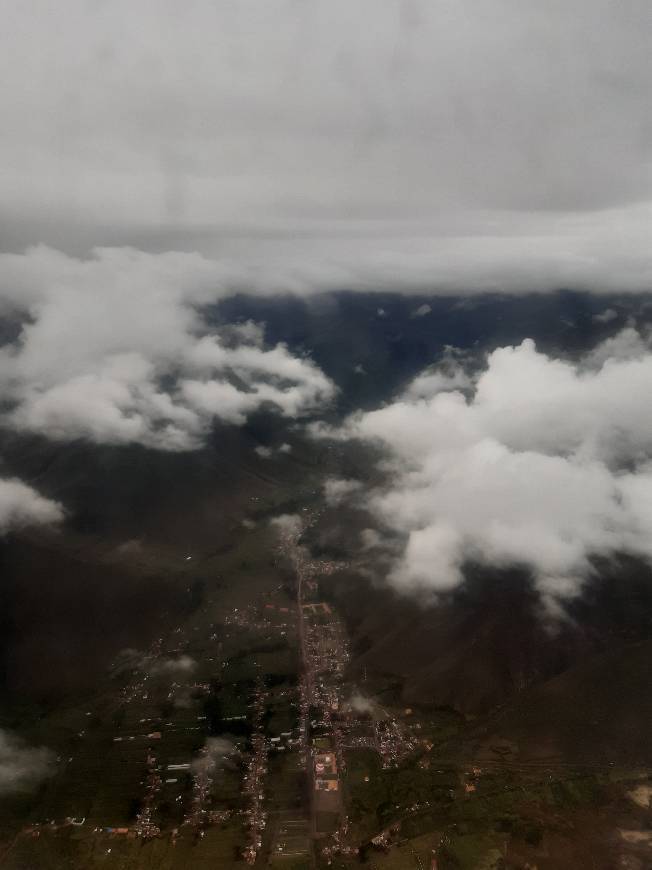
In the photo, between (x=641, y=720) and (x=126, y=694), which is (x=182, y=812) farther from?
(x=641, y=720)

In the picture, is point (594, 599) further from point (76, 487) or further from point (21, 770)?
point (76, 487)

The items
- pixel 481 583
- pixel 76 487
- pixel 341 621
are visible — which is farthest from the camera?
pixel 76 487

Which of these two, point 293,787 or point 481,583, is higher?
point 481,583

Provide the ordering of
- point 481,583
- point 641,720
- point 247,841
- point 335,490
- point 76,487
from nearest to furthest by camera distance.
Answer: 1. point 247,841
2. point 641,720
3. point 481,583
4. point 76,487
5. point 335,490

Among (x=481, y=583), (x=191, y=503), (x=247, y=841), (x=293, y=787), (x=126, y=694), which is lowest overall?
(x=247, y=841)

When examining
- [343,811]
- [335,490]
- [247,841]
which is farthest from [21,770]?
[335,490]

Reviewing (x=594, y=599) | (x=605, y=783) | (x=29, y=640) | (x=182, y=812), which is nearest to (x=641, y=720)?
(x=605, y=783)

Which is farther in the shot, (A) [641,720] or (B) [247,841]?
(A) [641,720]

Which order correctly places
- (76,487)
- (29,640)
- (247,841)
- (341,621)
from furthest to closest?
(76,487), (341,621), (29,640), (247,841)

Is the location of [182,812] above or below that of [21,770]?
below
